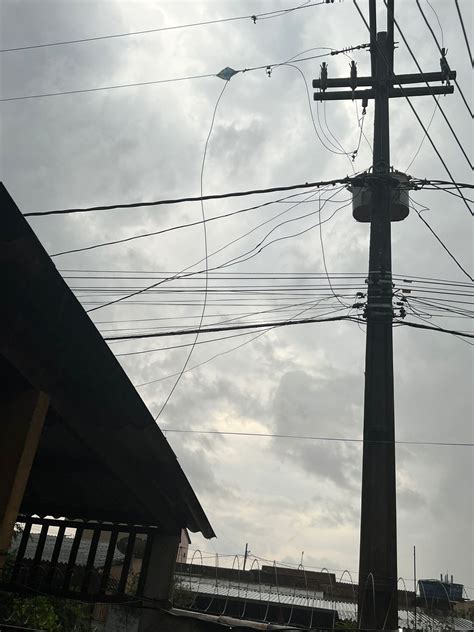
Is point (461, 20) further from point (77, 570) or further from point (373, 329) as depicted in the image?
point (77, 570)

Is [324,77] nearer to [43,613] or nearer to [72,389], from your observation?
[72,389]

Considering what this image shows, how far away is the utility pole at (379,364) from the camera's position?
691cm

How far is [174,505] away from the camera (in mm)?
8039

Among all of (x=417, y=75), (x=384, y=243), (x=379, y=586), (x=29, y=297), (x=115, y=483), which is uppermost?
(x=417, y=75)

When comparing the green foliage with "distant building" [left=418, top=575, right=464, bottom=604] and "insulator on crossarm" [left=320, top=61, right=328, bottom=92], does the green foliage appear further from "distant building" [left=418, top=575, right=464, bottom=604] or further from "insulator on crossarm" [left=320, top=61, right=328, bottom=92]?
"insulator on crossarm" [left=320, top=61, right=328, bottom=92]

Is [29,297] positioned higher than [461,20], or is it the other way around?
[461,20]

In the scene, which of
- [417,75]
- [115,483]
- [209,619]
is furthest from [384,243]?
[209,619]

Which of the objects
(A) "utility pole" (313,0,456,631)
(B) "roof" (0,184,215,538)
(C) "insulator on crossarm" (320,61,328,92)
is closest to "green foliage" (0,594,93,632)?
(B) "roof" (0,184,215,538)

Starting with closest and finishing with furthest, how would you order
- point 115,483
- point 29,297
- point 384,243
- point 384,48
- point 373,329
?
point 29,297 → point 115,483 → point 373,329 → point 384,243 → point 384,48

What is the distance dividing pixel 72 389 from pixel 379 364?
488cm

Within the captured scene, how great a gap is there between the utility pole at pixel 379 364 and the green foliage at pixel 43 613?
5741 mm

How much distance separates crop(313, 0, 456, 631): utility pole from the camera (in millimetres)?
6906

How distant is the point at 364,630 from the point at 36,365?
15.8ft

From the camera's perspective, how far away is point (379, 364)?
27.0ft
